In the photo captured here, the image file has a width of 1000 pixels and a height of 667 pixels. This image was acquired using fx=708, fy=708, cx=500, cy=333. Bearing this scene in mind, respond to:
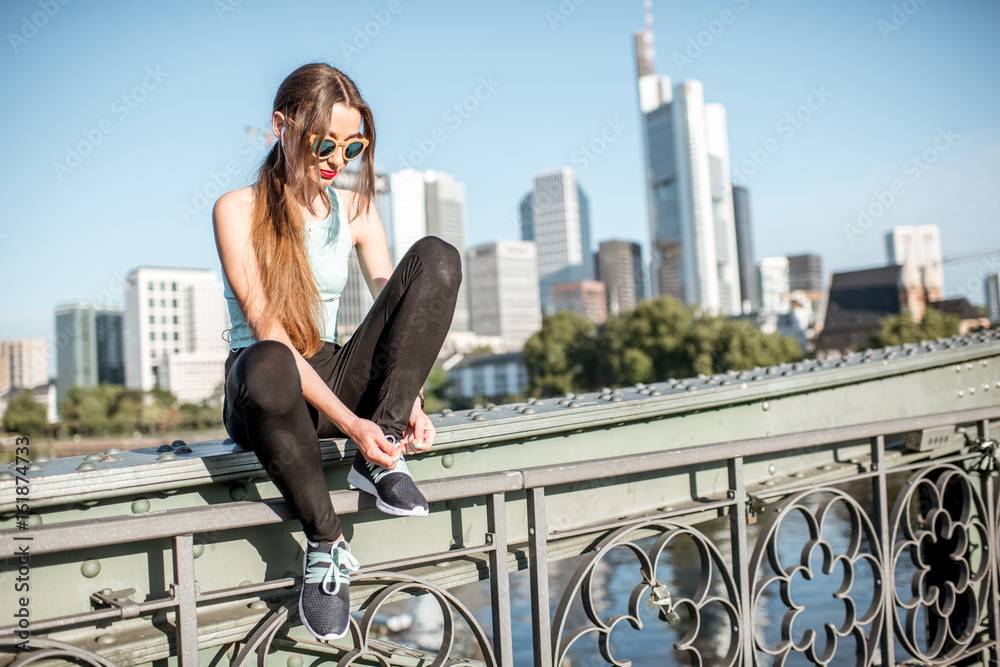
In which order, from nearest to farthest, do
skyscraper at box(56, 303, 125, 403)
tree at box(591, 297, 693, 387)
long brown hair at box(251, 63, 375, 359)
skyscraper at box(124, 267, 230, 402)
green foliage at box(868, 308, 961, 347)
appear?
long brown hair at box(251, 63, 375, 359) → green foliage at box(868, 308, 961, 347) → tree at box(591, 297, 693, 387) → skyscraper at box(124, 267, 230, 402) → skyscraper at box(56, 303, 125, 403)

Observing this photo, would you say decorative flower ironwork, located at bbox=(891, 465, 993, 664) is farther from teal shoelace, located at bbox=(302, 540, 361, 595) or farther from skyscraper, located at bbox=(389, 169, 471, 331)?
skyscraper, located at bbox=(389, 169, 471, 331)

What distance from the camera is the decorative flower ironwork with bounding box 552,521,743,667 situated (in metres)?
1.96

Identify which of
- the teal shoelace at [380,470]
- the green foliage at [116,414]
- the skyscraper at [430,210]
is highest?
the skyscraper at [430,210]

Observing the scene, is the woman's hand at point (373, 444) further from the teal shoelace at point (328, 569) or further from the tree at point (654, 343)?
the tree at point (654, 343)

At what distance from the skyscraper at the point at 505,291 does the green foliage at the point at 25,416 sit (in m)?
91.3

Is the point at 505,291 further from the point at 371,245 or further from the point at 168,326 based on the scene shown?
the point at 371,245

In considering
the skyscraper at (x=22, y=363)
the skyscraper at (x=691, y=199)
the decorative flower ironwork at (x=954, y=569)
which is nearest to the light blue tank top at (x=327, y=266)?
the decorative flower ironwork at (x=954, y=569)

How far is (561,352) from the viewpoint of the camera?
63125 mm

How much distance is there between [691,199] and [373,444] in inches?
6008

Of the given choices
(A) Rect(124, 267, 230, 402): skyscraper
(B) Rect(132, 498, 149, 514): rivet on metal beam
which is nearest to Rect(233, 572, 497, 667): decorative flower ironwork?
(B) Rect(132, 498, 149, 514): rivet on metal beam

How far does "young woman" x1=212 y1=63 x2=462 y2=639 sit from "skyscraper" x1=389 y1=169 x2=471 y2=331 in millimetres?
128284

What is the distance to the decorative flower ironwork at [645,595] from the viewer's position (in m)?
1.96

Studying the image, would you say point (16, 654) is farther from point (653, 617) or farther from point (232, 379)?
point (653, 617)

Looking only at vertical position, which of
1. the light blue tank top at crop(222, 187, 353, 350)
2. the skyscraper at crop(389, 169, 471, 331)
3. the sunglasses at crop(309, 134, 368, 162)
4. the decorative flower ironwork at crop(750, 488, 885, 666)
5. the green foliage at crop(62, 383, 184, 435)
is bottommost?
the green foliage at crop(62, 383, 184, 435)
